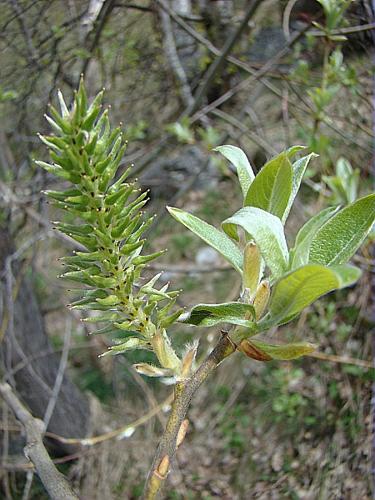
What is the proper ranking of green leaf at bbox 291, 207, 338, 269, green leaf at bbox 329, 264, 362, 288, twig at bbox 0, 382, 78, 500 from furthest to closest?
1. twig at bbox 0, 382, 78, 500
2. green leaf at bbox 291, 207, 338, 269
3. green leaf at bbox 329, 264, 362, 288

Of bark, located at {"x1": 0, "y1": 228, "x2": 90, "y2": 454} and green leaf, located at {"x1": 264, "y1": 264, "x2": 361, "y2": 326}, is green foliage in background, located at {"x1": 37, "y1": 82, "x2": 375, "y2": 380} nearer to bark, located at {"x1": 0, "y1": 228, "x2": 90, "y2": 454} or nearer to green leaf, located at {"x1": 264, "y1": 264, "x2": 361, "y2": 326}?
green leaf, located at {"x1": 264, "y1": 264, "x2": 361, "y2": 326}

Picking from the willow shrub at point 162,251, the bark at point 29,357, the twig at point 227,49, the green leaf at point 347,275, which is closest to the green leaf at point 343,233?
the willow shrub at point 162,251

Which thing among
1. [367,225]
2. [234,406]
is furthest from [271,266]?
[234,406]

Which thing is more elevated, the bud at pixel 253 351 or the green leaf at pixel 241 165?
the green leaf at pixel 241 165

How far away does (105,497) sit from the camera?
1.92 m

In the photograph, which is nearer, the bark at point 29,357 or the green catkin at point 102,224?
the green catkin at point 102,224

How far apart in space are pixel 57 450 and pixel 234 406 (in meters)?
0.71

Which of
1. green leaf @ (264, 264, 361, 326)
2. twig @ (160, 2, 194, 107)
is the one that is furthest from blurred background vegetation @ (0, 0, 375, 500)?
green leaf @ (264, 264, 361, 326)

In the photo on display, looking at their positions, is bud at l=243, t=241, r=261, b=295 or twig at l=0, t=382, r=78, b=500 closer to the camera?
bud at l=243, t=241, r=261, b=295

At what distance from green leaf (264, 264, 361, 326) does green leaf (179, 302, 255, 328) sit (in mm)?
22

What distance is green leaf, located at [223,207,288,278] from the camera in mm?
429

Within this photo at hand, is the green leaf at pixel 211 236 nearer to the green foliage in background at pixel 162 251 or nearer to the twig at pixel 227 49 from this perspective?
the green foliage in background at pixel 162 251

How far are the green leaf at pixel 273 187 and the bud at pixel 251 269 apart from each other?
1.6 inches

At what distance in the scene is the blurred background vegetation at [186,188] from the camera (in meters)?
1.56
